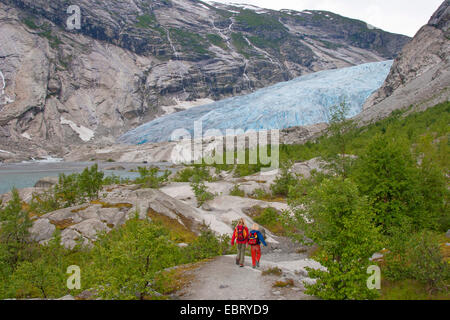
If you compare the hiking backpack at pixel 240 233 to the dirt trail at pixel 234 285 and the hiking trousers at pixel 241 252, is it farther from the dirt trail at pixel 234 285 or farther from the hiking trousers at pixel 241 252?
the dirt trail at pixel 234 285

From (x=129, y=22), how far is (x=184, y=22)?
1501 inches

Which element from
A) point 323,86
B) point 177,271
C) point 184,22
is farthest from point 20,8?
point 177,271

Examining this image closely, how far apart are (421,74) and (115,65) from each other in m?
112

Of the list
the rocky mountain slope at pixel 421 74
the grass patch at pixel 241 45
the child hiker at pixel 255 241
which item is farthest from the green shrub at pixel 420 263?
the grass patch at pixel 241 45

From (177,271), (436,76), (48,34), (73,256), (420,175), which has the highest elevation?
(48,34)

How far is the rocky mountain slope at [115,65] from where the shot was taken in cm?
10012

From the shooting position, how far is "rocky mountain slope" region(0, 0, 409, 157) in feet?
328

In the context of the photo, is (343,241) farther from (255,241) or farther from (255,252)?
(255,252)

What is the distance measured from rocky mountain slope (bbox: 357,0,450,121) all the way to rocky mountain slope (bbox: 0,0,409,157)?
8673cm

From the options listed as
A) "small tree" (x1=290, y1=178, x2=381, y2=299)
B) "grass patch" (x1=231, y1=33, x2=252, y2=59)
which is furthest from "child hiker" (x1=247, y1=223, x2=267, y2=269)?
"grass patch" (x1=231, y1=33, x2=252, y2=59)

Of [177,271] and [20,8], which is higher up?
[20,8]

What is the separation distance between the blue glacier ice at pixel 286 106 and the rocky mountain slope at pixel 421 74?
9.61m

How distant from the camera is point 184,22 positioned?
184625 mm

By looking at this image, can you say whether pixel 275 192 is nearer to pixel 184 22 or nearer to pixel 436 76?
pixel 436 76
